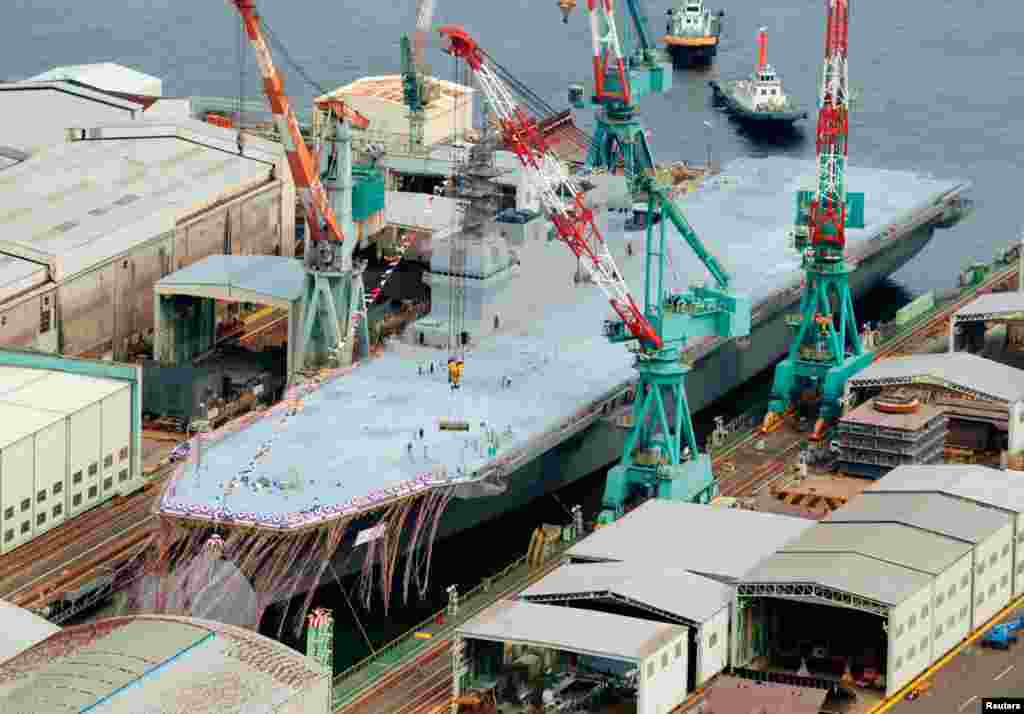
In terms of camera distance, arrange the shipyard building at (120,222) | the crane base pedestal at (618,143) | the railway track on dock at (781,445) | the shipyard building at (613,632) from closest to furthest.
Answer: the shipyard building at (613,632), the railway track on dock at (781,445), the shipyard building at (120,222), the crane base pedestal at (618,143)

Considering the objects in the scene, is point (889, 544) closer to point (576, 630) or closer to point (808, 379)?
point (576, 630)

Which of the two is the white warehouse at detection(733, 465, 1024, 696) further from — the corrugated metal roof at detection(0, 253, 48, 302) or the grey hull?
the corrugated metal roof at detection(0, 253, 48, 302)

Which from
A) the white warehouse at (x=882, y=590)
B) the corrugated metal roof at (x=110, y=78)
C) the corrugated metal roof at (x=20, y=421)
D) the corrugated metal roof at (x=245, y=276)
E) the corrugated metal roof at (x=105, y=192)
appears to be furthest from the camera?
the corrugated metal roof at (x=110, y=78)

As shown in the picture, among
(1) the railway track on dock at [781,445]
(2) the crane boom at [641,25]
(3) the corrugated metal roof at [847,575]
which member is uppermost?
(2) the crane boom at [641,25]

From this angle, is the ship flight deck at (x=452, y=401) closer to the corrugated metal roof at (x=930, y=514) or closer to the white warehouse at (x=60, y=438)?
the white warehouse at (x=60, y=438)

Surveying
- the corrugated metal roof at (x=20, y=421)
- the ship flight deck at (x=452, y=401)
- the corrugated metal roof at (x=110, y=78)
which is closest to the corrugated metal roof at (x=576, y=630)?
the ship flight deck at (x=452, y=401)
